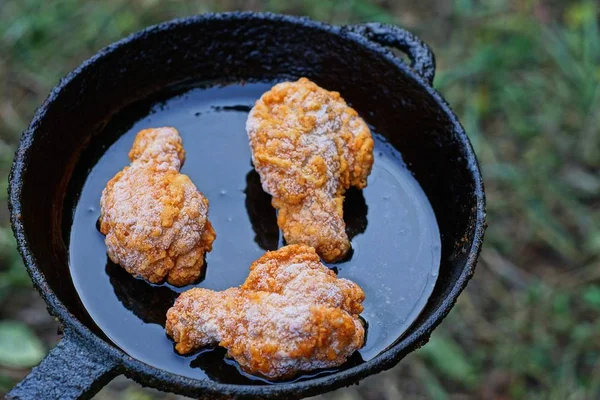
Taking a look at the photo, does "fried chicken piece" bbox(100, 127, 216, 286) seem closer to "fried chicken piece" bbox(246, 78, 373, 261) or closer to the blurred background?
"fried chicken piece" bbox(246, 78, 373, 261)

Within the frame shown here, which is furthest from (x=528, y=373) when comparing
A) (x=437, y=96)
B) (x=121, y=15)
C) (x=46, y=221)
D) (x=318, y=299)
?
(x=121, y=15)

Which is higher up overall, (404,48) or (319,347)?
(404,48)

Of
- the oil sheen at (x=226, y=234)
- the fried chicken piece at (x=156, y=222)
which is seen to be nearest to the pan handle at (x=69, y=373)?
the oil sheen at (x=226, y=234)

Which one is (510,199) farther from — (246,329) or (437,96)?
(246,329)

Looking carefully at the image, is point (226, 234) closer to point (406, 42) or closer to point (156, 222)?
point (156, 222)

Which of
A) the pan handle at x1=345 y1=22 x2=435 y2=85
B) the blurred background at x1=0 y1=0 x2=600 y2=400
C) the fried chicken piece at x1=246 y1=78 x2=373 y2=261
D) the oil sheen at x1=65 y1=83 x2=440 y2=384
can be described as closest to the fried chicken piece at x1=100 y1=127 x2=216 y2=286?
the oil sheen at x1=65 y1=83 x2=440 y2=384

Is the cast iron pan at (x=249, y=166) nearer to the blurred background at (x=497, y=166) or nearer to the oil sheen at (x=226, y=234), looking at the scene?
the oil sheen at (x=226, y=234)
